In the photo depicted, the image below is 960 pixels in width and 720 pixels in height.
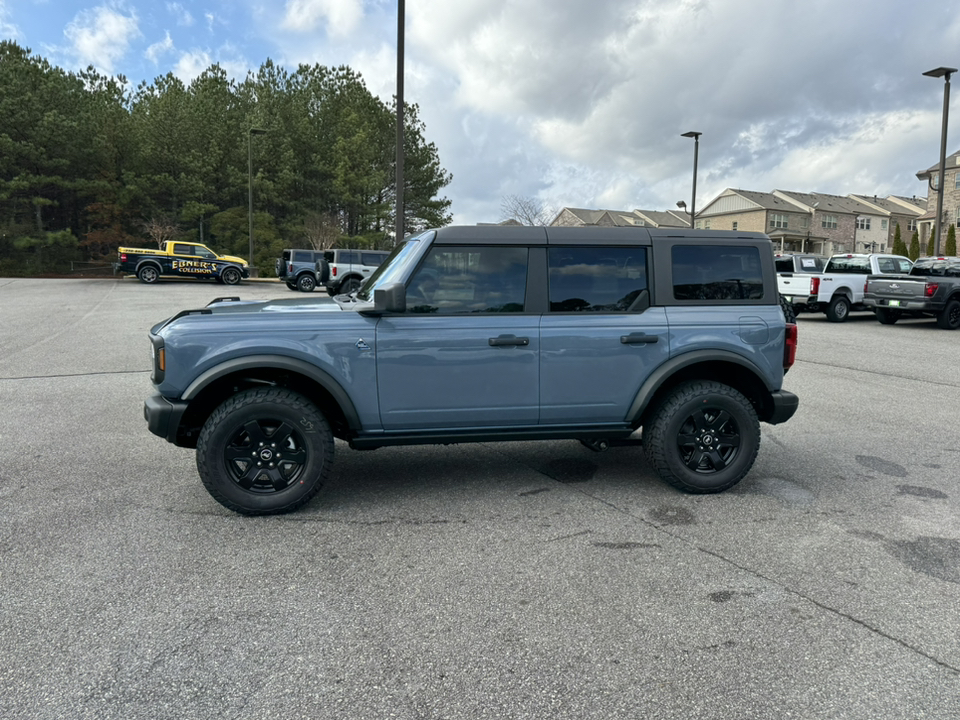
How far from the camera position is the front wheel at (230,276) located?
99.6ft

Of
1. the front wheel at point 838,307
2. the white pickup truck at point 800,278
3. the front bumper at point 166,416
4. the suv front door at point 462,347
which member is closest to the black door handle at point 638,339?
the suv front door at point 462,347

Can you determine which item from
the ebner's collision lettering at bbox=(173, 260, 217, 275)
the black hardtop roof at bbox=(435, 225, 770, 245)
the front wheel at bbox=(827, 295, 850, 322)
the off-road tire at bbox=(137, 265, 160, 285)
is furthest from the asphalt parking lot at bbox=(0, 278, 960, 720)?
the off-road tire at bbox=(137, 265, 160, 285)

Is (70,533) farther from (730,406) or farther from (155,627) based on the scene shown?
(730,406)

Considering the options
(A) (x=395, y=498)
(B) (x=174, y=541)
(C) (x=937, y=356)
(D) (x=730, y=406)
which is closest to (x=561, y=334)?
(D) (x=730, y=406)

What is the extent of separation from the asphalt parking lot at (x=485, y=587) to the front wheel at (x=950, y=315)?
12759 mm

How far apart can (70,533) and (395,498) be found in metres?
1.91

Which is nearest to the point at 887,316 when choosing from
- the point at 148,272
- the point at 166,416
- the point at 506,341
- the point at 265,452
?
the point at 506,341

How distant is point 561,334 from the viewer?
175 inches

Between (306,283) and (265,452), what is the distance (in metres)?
24.9

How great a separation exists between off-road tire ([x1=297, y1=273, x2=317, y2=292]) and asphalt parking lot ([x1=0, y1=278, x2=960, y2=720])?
22415 millimetres

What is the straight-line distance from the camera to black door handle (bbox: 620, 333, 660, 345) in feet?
14.8

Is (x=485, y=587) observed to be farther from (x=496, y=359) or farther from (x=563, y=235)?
(x=563, y=235)

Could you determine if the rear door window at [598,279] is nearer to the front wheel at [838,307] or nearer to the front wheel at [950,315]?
the front wheel at [950,315]

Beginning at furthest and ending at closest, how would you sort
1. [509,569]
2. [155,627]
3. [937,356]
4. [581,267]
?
[937,356]
[581,267]
[509,569]
[155,627]
